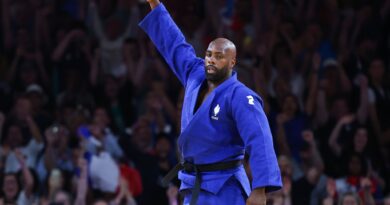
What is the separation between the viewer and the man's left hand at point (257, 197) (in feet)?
18.5

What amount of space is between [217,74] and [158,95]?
4.70m

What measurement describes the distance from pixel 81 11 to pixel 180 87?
157 cm

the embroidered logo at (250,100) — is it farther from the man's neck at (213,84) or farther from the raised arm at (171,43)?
the raised arm at (171,43)

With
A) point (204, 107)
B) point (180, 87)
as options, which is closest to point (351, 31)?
point (180, 87)

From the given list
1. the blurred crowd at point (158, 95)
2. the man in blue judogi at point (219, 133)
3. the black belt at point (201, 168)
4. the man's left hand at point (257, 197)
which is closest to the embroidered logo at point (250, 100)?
the man in blue judogi at point (219, 133)

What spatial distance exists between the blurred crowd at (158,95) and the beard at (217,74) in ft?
11.6

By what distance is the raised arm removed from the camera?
6.42 meters

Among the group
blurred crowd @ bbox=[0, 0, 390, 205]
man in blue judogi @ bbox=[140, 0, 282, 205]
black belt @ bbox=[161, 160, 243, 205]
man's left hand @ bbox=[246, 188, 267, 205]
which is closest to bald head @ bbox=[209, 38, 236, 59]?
man in blue judogi @ bbox=[140, 0, 282, 205]

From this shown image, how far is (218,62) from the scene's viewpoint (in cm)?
600

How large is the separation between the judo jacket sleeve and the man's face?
7.5 inches

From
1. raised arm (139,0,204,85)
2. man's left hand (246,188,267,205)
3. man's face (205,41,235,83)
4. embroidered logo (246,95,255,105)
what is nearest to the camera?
man's left hand (246,188,267,205)

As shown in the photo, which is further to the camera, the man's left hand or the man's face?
the man's face

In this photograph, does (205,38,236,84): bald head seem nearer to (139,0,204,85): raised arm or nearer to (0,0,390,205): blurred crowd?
(139,0,204,85): raised arm

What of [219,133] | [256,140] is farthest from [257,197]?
[219,133]
